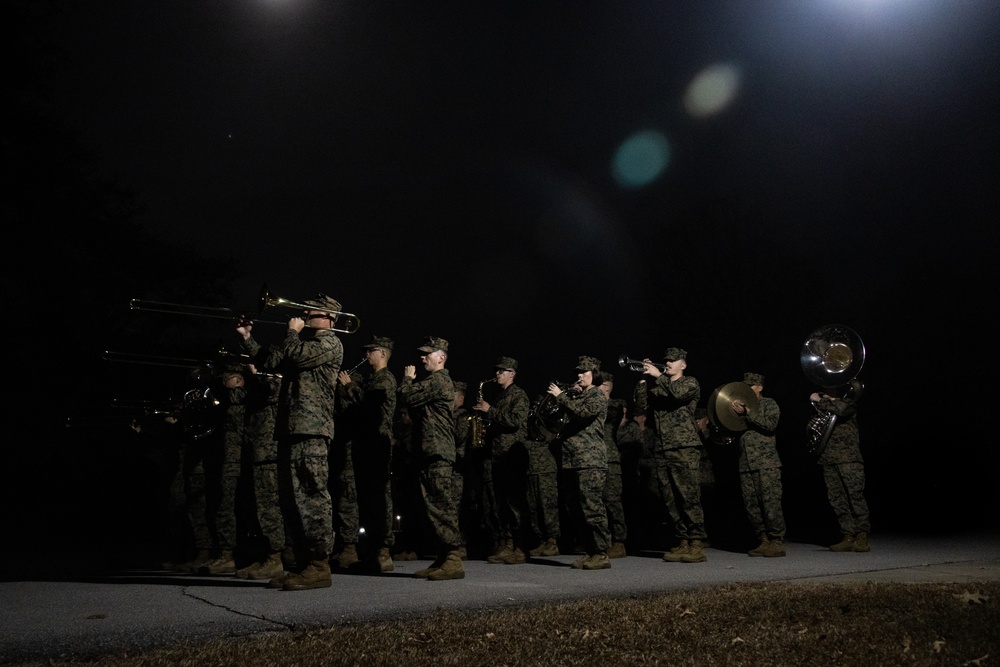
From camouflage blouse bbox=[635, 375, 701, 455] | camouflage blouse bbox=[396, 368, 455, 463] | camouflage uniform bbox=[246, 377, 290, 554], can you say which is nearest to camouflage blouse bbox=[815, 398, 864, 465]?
camouflage blouse bbox=[635, 375, 701, 455]

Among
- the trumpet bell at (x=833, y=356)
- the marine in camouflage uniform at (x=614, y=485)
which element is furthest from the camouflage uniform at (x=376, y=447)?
the trumpet bell at (x=833, y=356)

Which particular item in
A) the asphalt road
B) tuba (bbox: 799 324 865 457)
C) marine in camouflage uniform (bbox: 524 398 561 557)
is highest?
tuba (bbox: 799 324 865 457)

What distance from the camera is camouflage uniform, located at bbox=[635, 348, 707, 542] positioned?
9656 mm

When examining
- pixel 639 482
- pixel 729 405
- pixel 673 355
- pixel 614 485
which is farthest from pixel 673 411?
pixel 639 482

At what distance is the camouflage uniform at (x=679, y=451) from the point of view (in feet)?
31.7

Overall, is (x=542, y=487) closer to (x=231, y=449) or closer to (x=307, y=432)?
(x=231, y=449)

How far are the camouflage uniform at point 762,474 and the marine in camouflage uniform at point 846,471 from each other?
690 millimetres

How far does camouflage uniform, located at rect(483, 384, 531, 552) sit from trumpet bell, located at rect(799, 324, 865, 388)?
3683 millimetres

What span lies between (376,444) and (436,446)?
128cm

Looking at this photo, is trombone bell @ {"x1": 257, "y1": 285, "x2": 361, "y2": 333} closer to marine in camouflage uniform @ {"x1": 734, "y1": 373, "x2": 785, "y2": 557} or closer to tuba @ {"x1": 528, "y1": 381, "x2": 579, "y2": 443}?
tuba @ {"x1": 528, "y1": 381, "x2": 579, "y2": 443}

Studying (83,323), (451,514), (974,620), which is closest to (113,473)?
(83,323)

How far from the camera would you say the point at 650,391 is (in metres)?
10.0

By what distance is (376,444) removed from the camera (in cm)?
917

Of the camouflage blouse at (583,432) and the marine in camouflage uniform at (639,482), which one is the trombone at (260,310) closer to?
the camouflage blouse at (583,432)
